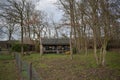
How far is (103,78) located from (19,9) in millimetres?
32717

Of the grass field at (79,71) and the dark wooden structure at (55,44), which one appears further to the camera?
the dark wooden structure at (55,44)

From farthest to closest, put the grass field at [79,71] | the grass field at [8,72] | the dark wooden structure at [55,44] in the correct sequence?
the dark wooden structure at [55,44], the grass field at [8,72], the grass field at [79,71]

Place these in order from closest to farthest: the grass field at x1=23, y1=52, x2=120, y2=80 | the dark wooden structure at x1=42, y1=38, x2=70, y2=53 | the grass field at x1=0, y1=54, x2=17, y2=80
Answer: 1. the grass field at x1=23, y1=52, x2=120, y2=80
2. the grass field at x1=0, y1=54, x2=17, y2=80
3. the dark wooden structure at x1=42, y1=38, x2=70, y2=53

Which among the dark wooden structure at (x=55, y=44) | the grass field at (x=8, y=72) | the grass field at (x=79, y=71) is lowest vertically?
the grass field at (x=8, y=72)

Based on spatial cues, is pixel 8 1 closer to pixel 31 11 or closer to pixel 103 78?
pixel 31 11

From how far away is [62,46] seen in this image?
5169 centimetres

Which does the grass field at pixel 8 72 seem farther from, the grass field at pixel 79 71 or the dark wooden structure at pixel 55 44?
the dark wooden structure at pixel 55 44

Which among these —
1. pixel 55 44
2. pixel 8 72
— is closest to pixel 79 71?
pixel 8 72

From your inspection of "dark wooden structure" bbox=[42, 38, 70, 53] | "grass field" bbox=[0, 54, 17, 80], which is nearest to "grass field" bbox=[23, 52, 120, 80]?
"grass field" bbox=[0, 54, 17, 80]

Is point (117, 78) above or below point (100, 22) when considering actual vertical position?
below

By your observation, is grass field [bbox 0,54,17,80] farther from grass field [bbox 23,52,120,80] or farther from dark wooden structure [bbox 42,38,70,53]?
dark wooden structure [bbox 42,38,70,53]

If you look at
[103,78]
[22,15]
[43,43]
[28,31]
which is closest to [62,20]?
[22,15]

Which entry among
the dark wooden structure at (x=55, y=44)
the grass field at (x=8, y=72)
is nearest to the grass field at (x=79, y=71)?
the grass field at (x=8, y=72)

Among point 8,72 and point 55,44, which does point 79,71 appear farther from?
point 55,44
